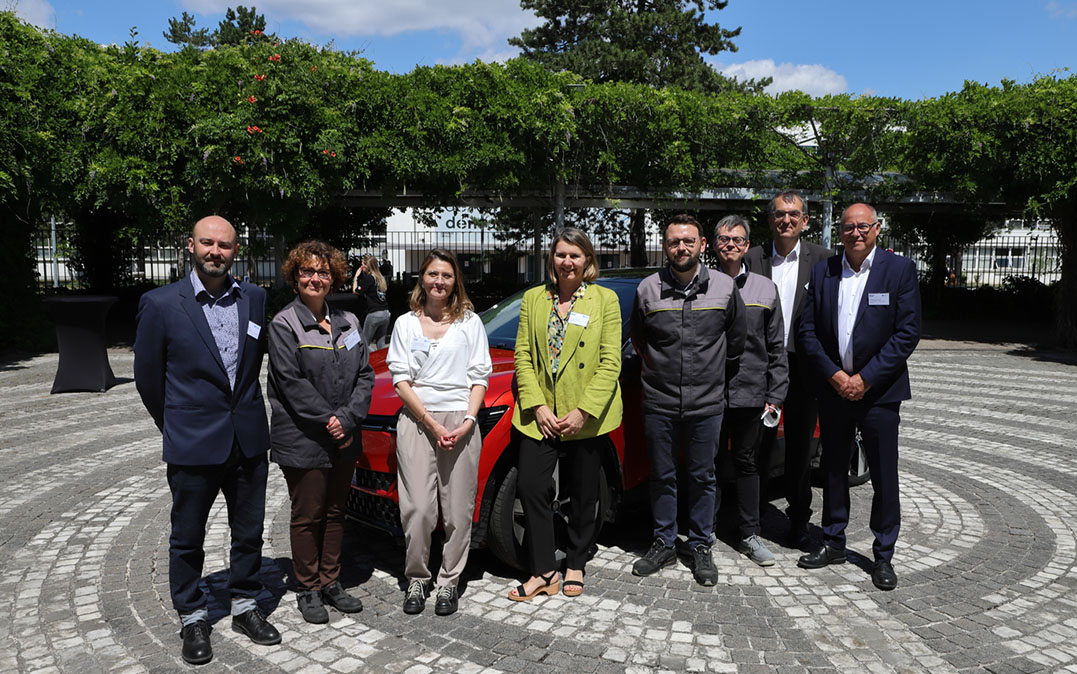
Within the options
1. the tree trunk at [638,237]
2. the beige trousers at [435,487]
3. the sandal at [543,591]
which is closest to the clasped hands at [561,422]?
the beige trousers at [435,487]

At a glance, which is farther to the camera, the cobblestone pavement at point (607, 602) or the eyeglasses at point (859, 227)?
the eyeglasses at point (859, 227)

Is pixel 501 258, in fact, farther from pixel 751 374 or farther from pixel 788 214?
pixel 751 374

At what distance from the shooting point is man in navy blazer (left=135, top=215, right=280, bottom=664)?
3.03 metres

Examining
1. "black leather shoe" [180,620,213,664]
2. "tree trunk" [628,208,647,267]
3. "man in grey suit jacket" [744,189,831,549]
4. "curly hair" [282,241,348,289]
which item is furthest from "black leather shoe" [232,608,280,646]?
"tree trunk" [628,208,647,267]

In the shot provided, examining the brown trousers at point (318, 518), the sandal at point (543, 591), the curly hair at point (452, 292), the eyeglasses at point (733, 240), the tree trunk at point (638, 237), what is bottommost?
the sandal at point (543, 591)

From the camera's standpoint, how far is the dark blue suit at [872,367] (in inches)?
151

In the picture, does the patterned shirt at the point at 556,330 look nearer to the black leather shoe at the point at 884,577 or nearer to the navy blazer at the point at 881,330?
the navy blazer at the point at 881,330

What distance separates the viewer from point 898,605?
3.67m

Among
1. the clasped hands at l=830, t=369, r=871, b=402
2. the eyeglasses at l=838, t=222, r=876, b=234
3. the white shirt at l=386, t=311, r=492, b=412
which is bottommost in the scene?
the clasped hands at l=830, t=369, r=871, b=402

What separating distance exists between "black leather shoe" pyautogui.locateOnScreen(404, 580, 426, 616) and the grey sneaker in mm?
1884

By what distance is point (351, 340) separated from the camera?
11.4 feet

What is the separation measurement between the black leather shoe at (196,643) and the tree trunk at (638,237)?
19.1 m

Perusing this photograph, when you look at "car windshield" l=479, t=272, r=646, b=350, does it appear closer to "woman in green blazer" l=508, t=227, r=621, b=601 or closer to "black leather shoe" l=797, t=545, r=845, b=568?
"woman in green blazer" l=508, t=227, r=621, b=601

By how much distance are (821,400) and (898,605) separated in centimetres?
111
